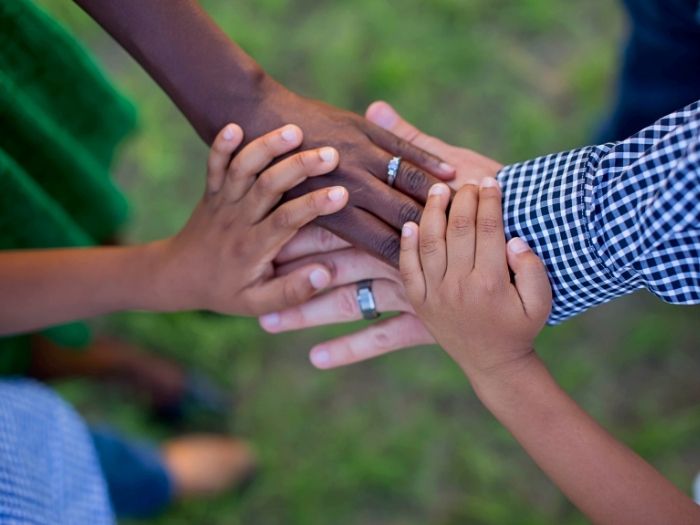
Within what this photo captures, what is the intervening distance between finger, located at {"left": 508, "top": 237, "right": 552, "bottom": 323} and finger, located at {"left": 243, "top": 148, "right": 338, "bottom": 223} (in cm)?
28

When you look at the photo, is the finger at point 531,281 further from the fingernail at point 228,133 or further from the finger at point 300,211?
the fingernail at point 228,133

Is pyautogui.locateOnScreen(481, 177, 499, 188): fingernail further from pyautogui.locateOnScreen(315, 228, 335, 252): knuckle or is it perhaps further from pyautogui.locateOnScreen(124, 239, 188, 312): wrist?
pyautogui.locateOnScreen(124, 239, 188, 312): wrist

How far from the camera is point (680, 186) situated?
2.57 ft

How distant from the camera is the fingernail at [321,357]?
1228mm

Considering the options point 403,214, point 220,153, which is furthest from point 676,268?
point 220,153

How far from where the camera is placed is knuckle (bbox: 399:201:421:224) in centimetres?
102

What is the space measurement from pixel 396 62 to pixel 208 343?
2.89 ft

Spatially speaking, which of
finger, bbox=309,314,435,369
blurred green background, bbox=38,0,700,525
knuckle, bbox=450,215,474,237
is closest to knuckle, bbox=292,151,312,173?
knuckle, bbox=450,215,474,237

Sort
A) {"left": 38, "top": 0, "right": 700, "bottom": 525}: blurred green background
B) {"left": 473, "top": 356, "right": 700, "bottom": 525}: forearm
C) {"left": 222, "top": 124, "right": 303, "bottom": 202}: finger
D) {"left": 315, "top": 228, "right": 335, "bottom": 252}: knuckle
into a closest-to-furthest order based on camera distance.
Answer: {"left": 473, "top": 356, "right": 700, "bottom": 525}: forearm < {"left": 222, "top": 124, "right": 303, "bottom": 202}: finger < {"left": 315, "top": 228, "right": 335, "bottom": 252}: knuckle < {"left": 38, "top": 0, "right": 700, "bottom": 525}: blurred green background

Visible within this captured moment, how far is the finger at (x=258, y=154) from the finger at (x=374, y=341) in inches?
12.9

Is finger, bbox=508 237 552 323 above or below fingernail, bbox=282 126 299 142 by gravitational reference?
below

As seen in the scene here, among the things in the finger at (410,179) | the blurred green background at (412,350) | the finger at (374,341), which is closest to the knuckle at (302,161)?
the finger at (410,179)

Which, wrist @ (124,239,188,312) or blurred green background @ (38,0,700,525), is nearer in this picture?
wrist @ (124,239,188,312)

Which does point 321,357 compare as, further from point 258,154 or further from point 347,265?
point 258,154
